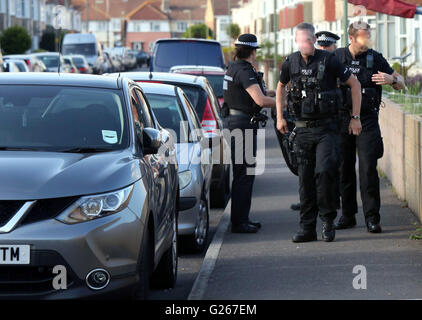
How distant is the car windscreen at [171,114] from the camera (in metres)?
10.3

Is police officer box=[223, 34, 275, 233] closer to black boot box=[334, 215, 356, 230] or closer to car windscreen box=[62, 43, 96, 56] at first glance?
black boot box=[334, 215, 356, 230]

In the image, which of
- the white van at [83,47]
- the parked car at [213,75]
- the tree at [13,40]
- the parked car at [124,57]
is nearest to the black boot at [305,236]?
the parked car at [213,75]

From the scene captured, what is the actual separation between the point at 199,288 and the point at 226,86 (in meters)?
3.48

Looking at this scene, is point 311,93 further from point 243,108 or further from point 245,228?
point 245,228

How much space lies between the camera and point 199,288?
7391mm

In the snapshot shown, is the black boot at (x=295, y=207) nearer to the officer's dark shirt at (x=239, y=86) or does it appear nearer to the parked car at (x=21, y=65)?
the officer's dark shirt at (x=239, y=86)

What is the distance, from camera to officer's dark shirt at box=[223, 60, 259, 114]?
33.6 feet

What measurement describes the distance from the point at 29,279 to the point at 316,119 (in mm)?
4082

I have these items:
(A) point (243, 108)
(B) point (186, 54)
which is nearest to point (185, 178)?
(A) point (243, 108)

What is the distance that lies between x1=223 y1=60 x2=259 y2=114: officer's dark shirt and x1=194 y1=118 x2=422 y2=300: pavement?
4.18ft

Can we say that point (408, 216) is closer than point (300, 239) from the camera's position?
No

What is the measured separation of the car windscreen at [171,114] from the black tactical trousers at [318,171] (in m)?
1.34
